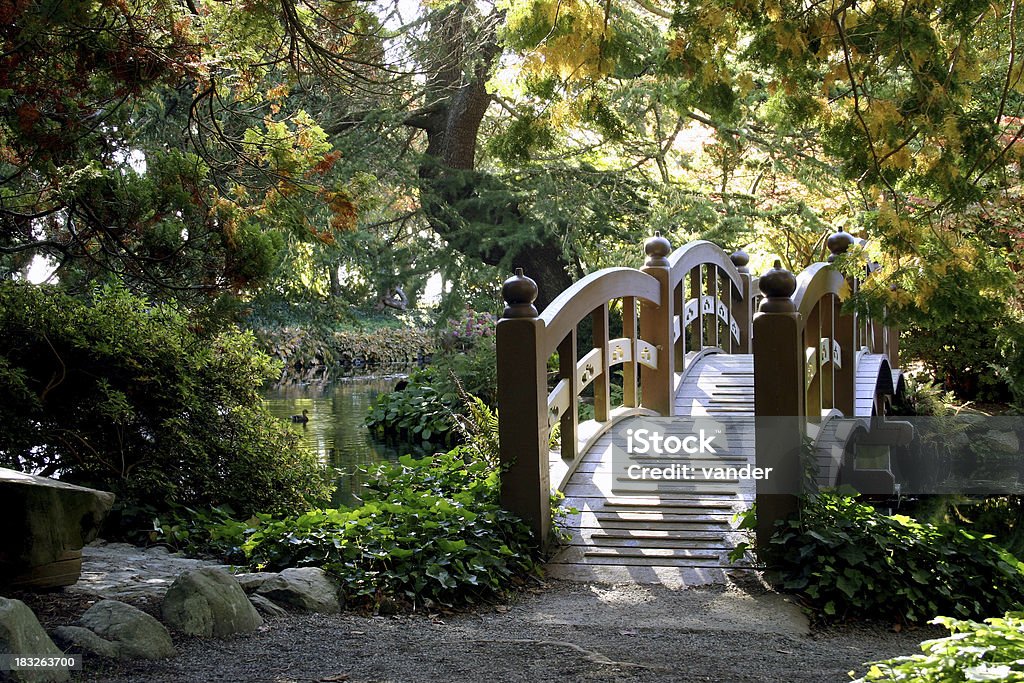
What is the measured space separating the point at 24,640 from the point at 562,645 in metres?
1.81

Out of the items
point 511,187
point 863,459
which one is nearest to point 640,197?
point 511,187

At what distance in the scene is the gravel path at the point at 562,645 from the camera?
3379 mm

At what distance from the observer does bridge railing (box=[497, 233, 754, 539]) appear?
4.98m

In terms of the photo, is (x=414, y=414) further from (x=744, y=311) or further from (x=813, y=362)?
(x=813, y=362)

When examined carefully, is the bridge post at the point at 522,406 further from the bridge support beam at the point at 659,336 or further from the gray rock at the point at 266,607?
the bridge support beam at the point at 659,336

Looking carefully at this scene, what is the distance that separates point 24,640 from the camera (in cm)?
301

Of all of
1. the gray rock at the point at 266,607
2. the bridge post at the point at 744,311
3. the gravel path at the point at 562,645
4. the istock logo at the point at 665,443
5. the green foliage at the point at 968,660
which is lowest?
the gravel path at the point at 562,645

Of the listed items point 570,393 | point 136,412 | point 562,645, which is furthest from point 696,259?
point 562,645

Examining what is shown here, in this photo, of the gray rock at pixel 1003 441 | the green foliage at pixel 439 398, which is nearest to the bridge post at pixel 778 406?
the gray rock at pixel 1003 441

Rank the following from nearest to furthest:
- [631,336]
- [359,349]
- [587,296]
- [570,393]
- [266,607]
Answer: [266,607] < [570,393] < [587,296] < [631,336] < [359,349]

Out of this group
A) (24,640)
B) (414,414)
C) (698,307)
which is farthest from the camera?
(414,414)

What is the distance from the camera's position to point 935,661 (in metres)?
2.72

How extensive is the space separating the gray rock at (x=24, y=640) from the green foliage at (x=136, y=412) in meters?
2.79

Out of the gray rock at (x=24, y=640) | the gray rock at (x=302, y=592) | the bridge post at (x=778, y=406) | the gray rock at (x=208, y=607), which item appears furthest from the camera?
the bridge post at (x=778, y=406)
